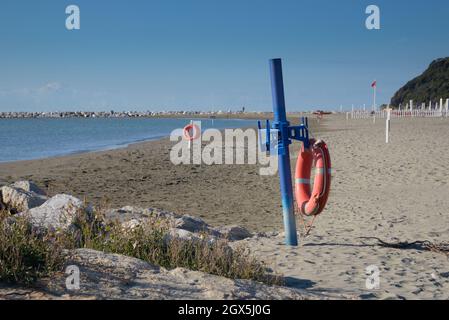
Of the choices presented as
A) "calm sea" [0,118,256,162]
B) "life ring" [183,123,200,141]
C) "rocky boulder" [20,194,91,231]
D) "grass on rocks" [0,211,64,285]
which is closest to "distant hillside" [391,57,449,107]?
"calm sea" [0,118,256,162]

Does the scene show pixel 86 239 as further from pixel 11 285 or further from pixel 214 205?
pixel 214 205

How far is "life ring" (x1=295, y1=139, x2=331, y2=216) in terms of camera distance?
5.91 meters

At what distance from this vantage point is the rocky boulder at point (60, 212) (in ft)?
17.2

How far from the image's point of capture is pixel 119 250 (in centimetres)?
463

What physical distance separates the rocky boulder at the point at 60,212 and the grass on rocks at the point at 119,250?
0.12 meters

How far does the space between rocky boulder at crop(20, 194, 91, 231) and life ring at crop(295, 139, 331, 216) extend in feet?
8.48

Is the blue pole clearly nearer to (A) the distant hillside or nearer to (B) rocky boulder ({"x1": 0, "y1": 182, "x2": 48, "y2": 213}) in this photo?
(B) rocky boulder ({"x1": 0, "y1": 182, "x2": 48, "y2": 213})

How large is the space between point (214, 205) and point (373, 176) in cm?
434

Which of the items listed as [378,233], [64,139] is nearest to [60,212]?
[378,233]

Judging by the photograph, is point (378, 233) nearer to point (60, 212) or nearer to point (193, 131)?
point (60, 212)

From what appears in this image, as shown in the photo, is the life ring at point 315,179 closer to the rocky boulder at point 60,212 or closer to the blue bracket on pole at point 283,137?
the blue bracket on pole at point 283,137

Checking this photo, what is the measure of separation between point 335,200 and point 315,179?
3.65 metres

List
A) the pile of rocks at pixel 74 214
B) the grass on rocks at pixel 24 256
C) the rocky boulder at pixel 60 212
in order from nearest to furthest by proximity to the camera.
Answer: the grass on rocks at pixel 24 256, the rocky boulder at pixel 60 212, the pile of rocks at pixel 74 214

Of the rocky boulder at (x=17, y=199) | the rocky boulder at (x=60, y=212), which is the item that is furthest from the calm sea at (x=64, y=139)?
the rocky boulder at (x=60, y=212)
